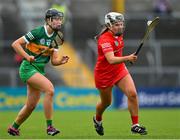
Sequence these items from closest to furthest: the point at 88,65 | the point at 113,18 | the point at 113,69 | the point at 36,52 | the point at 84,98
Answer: the point at 113,18 → the point at 36,52 → the point at 113,69 → the point at 84,98 → the point at 88,65

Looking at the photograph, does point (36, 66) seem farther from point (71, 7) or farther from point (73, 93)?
point (71, 7)

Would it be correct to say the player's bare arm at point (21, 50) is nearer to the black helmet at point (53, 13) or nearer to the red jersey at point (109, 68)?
the black helmet at point (53, 13)

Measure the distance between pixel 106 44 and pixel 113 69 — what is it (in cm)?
62

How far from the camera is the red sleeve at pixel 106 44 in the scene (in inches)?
559

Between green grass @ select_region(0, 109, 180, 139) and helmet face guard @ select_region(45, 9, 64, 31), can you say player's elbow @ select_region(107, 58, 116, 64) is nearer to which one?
helmet face guard @ select_region(45, 9, 64, 31)

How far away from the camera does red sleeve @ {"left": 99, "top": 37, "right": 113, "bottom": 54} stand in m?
14.2

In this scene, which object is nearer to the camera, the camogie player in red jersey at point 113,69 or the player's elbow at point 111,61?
the player's elbow at point 111,61

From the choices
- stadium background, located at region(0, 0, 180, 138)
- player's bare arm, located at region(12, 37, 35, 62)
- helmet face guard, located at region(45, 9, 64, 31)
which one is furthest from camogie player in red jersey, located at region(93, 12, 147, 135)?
stadium background, located at region(0, 0, 180, 138)

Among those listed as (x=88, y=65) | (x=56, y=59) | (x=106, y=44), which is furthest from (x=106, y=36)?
(x=88, y=65)

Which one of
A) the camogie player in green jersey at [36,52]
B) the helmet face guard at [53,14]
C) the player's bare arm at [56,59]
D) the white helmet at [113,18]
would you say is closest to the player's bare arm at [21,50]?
the camogie player in green jersey at [36,52]

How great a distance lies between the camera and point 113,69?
1465 cm

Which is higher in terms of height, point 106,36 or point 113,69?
point 106,36

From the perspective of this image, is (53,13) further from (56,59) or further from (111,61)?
(111,61)

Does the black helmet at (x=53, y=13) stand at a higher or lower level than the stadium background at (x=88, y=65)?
higher
